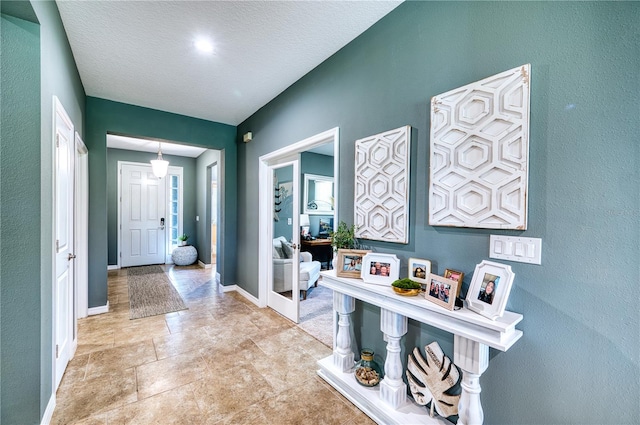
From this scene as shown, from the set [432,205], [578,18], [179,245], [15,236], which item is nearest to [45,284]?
[15,236]

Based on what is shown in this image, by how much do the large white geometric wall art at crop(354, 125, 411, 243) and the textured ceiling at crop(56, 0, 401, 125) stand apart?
929 mm

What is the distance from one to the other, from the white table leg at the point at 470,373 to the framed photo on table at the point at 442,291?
0.56ft

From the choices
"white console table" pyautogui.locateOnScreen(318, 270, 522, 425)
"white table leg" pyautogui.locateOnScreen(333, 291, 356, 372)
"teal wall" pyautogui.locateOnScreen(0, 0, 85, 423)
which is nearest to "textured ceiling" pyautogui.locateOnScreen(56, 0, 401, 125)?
"teal wall" pyautogui.locateOnScreen(0, 0, 85, 423)

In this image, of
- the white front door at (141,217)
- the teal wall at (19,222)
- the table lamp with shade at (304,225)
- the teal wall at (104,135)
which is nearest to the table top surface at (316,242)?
the table lamp with shade at (304,225)

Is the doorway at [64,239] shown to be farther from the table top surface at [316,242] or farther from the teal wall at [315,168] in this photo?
the teal wall at [315,168]

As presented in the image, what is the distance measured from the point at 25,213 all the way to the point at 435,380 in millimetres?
2455

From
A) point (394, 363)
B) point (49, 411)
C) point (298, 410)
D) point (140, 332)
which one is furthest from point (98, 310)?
point (394, 363)

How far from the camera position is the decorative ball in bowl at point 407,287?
1.57m

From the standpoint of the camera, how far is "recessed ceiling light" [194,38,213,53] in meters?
2.24

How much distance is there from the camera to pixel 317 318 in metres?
3.31

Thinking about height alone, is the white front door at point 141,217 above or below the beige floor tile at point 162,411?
above

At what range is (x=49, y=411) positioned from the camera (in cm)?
167

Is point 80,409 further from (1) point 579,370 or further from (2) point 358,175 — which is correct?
(1) point 579,370

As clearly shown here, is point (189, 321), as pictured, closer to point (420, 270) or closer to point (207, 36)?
point (420, 270)
